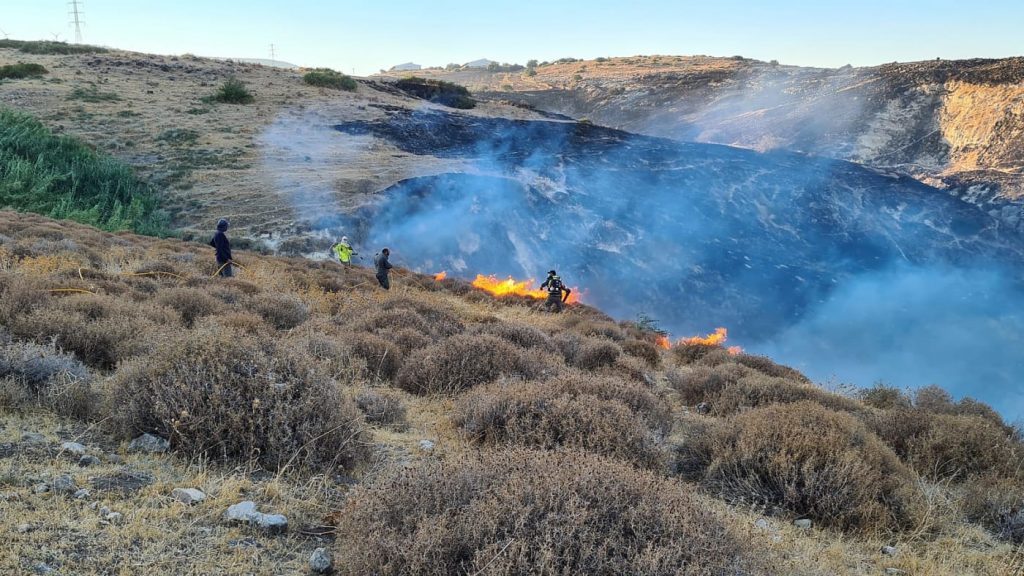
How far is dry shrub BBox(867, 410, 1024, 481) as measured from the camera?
18.9 ft

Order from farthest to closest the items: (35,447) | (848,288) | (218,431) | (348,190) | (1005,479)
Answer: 1. (848,288)
2. (348,190)
3. (1005,479)
4. (218,431)
5. (35,447)

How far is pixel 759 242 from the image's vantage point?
1275 inches

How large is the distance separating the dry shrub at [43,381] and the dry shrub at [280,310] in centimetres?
343

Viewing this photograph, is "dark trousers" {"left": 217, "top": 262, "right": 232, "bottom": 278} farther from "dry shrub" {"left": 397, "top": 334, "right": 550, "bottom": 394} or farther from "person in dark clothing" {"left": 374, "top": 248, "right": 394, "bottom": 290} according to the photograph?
"dry shrub" {"left": 397, "top": 334, "right": 550, "bottom": 394}

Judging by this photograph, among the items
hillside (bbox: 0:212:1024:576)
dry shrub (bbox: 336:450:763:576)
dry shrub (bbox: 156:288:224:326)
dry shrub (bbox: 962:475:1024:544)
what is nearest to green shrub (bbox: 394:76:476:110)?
dry shrub (bbox: 156:288:224:326)

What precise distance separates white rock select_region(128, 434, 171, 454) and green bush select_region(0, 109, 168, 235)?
799 inches

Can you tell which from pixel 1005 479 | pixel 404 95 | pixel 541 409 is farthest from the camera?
pixel 404 95

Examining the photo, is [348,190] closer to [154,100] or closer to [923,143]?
[154,100]

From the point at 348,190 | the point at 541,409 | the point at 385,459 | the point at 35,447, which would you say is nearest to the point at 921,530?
the point at 541,409

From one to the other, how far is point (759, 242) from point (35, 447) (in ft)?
109

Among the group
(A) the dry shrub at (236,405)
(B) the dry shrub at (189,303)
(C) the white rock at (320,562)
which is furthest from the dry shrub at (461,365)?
(C) the white rock at (320,562)

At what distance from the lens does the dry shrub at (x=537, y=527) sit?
2412mm

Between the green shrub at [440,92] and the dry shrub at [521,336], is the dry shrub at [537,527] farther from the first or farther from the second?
the green shrub at [440,92]

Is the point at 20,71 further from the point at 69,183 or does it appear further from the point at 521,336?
the point at 521,336
